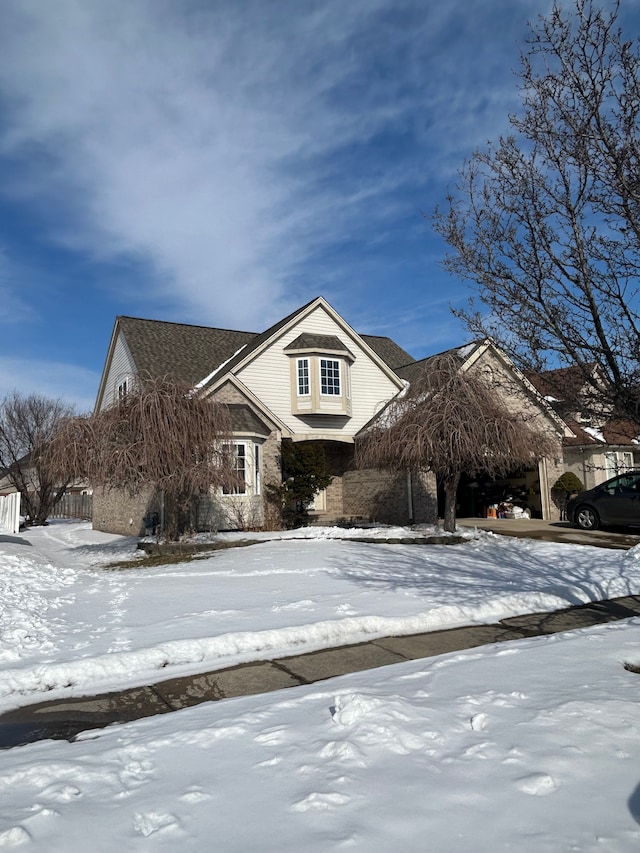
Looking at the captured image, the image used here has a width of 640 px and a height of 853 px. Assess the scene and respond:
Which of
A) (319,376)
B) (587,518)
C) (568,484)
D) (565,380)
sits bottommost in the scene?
(587,518)

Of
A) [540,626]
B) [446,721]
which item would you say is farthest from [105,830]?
[540,626]

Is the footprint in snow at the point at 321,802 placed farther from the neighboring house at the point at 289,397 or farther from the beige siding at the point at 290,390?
the beige siding at the point at 290,390

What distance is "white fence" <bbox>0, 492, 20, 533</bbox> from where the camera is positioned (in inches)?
643

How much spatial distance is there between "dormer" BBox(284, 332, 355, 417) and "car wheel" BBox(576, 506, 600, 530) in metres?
8.17

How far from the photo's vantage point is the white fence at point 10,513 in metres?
16.3

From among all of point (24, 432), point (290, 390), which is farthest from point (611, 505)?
point (24, 432)

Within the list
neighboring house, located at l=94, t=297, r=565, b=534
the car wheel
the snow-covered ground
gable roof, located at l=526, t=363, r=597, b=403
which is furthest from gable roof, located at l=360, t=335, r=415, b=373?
gable roof, located at l=526, t=363, r=597, b=403

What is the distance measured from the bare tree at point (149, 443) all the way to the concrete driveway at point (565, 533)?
317 inches

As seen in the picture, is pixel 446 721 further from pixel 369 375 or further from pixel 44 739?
pixel 369 375

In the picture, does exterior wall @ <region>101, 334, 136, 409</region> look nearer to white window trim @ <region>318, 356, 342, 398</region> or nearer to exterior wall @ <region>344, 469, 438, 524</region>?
white window trim @ <region>318, 356, 342, 398</region>

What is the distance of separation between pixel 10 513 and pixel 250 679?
43.3 feet

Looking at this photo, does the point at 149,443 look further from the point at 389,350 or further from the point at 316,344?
the point at 389,350

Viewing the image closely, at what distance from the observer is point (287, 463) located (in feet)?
64.3

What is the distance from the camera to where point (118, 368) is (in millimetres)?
24641
